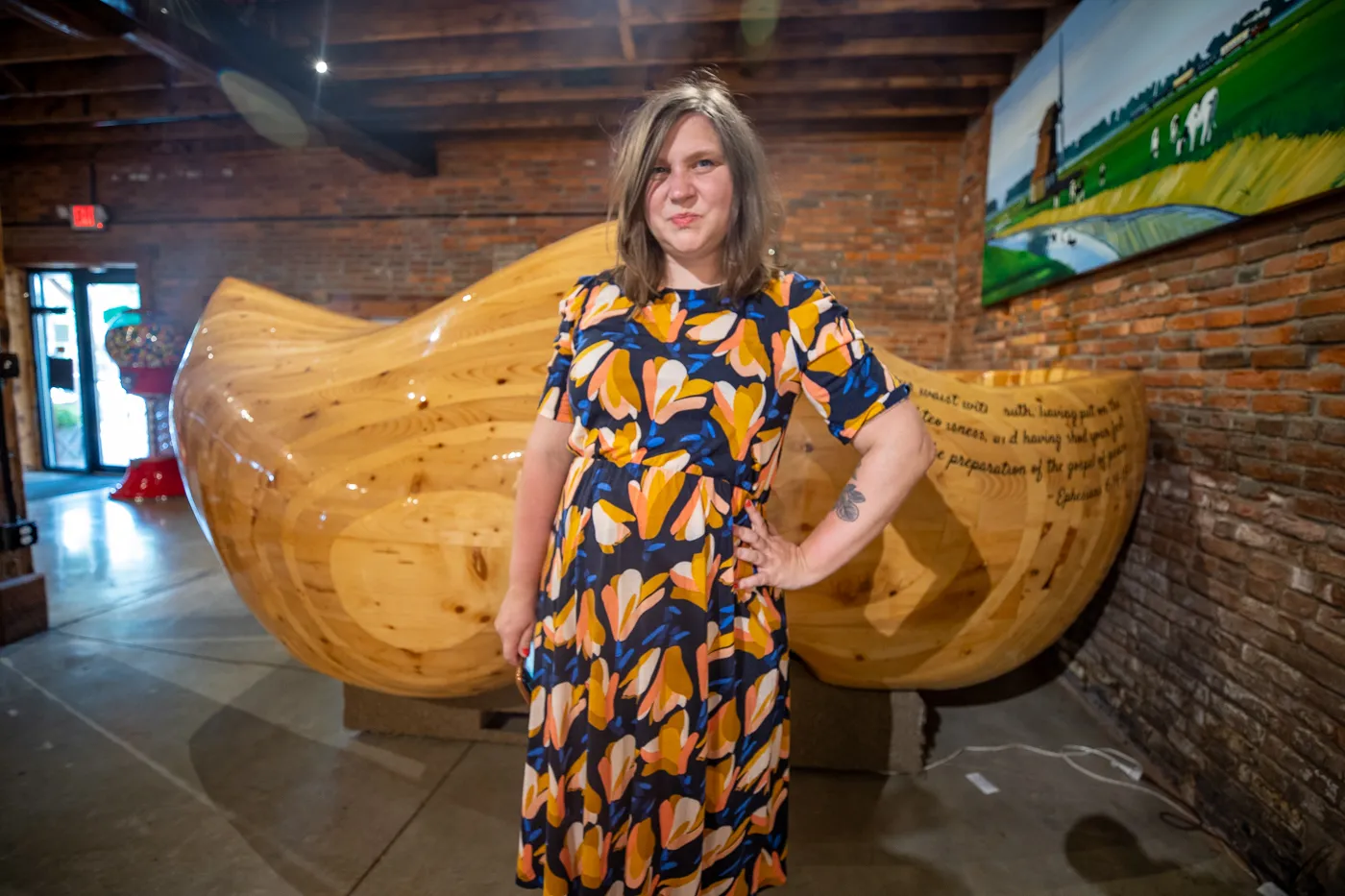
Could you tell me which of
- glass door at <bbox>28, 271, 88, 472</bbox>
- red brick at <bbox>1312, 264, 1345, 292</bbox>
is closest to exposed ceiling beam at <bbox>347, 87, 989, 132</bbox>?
red brick at <bbox>1312, 264, 1345, 292</bbox>

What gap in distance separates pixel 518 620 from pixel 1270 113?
221cm

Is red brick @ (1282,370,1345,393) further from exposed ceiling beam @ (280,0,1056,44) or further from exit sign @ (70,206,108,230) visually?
exit sign @ (70,206,108,230)

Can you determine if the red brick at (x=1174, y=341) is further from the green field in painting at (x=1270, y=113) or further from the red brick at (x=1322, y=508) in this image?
the red brick at (x=1322, y=508)

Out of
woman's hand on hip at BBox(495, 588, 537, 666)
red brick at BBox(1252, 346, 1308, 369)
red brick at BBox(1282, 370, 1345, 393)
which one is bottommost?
woman's hand on hip at BBox(495, 588, 537, 666)

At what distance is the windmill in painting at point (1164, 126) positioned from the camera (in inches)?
60.9

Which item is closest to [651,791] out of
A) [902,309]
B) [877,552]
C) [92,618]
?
[877,552]

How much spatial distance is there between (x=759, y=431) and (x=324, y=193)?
21.0 ft

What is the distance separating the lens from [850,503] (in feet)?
3.16

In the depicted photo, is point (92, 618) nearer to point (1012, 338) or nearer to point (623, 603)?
point (623, 603)

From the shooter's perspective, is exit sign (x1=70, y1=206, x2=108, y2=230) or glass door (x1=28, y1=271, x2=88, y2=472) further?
glass door (x1=28, y1=271, x2=88, y2=472)

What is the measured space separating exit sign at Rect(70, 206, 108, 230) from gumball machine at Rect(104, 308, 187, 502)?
5.09 feet

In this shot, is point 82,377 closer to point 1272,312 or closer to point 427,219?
point 427,219

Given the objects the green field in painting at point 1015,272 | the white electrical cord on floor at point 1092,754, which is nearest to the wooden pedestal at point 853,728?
the white electrical cord on floor at point 1092,754

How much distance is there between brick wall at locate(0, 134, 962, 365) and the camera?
16.7 feet
